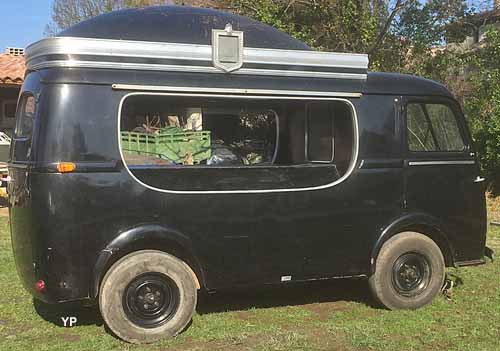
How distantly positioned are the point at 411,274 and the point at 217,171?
7.46ft

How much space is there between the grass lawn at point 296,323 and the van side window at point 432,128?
5.26ft

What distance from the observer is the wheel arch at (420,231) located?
5.77 m

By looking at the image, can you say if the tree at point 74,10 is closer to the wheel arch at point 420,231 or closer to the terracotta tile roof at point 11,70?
the terracotta tile roof at point 11,70

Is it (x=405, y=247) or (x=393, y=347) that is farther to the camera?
(x=405, y=247)

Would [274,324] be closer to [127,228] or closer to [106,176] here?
[127,228]

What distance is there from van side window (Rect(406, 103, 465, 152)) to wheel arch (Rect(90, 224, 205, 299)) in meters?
2.40

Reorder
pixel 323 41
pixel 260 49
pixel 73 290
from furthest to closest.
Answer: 1. pixel 323 41
2. pixel 260 49
3. pixel 73 290

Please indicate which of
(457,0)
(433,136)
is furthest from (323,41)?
(433,136)

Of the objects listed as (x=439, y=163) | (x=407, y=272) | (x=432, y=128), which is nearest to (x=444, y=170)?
(x=439, y=163)

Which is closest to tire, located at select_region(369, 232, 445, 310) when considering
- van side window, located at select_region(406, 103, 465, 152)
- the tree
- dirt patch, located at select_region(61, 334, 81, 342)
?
van side window, located at select_region(406, 103, 465, 152)

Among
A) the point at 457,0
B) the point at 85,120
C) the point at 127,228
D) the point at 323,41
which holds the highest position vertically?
the point at 457,0

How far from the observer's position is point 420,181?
233 inches

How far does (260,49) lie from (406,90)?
1598 millimetres

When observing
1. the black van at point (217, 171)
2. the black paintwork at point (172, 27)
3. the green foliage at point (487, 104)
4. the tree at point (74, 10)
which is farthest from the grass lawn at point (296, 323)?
the tree at point (74, 10)
